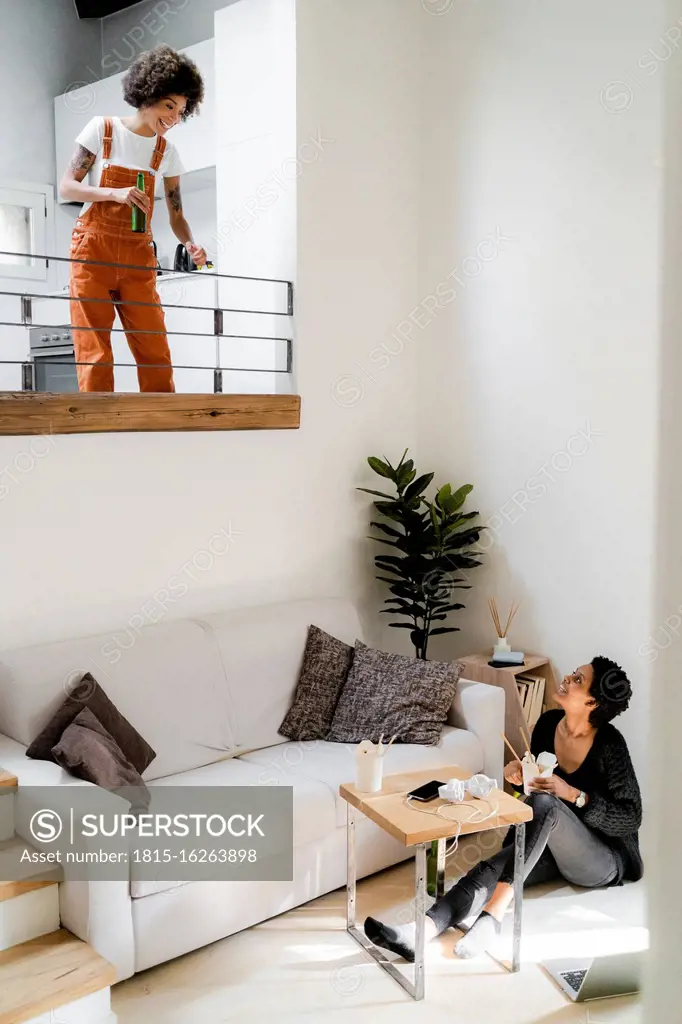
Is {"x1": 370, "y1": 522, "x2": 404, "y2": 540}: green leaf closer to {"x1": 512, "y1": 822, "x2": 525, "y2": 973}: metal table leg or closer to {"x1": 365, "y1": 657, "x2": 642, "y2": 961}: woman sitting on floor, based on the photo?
{"x1": 365, "y1": 657, "x2": 642, "y2": 961}: woman sitting on floor

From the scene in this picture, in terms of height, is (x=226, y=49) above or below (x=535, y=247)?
above

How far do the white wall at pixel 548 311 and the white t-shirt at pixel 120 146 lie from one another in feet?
4.75

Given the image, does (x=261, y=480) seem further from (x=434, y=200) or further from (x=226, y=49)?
(x=226, y=49)

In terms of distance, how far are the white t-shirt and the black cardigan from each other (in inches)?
101

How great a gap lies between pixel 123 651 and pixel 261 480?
0.99m

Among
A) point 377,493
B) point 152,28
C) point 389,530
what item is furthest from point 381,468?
point 152,28

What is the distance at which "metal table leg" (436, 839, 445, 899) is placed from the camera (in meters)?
2.94

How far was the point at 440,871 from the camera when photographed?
304 cm

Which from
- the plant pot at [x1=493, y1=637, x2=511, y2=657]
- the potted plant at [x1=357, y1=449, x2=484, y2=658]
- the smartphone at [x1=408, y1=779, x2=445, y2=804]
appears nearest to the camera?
the smartphone at [x1=408, y1=779, x2=445, y2=804]

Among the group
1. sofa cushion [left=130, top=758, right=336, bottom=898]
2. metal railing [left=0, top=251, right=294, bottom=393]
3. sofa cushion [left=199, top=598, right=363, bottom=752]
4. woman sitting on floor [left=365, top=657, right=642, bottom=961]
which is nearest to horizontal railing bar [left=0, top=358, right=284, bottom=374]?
metal railing [left=0, top=251, right=294, bottom=393]

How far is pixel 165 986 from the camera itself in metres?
2.52

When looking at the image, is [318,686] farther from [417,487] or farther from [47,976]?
[47,976]

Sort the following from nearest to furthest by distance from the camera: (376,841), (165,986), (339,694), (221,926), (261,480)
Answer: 1. (165,986)
2. (221,926)
3. (376,841)
4. (339,694)
5. (261,480)

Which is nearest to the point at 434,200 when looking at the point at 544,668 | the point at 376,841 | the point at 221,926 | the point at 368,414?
the point at 368,414
